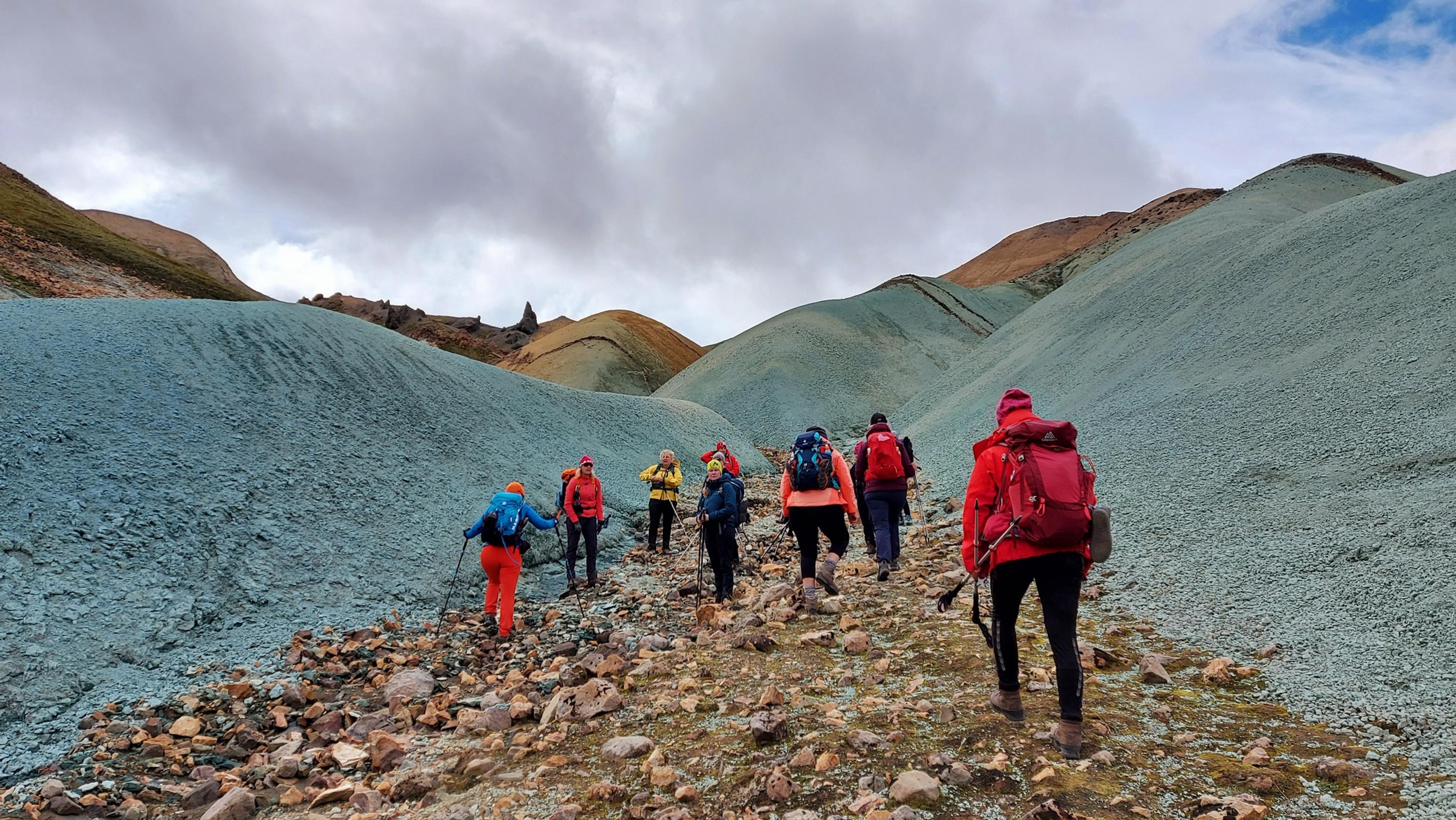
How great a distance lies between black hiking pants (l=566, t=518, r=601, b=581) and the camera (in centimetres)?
1200

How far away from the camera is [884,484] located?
381 inches

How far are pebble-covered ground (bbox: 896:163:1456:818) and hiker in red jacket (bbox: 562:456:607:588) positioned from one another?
800 centimetres

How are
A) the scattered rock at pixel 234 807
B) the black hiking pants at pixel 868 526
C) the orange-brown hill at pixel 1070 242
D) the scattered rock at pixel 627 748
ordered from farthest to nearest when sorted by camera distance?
1. the orange-brown hill at pixel 1070 242
2. the black hiking pants at pixel 868 526
3. the scattered rock at pixel 627 748
4. the scattered rock at pixel 234 807

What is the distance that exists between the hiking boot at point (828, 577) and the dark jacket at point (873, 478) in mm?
1431

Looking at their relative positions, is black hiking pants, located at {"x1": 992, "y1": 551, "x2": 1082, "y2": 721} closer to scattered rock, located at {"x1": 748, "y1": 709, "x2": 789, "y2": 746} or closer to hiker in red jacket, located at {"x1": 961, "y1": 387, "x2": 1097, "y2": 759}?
hiker in red jacket, located at {"x1": 961, "y1": 387, "x2": 1097, "y2": 759}

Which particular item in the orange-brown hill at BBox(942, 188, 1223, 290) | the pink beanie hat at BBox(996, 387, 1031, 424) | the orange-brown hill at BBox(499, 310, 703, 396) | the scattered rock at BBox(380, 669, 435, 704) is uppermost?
the orange-brown hill at BBox(942, 188, 1223, 290)

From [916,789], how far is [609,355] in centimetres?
6710

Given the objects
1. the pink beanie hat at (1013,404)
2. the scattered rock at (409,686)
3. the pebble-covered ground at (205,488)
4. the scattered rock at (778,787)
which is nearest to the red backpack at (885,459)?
the pink beanie hat at (1013,404)

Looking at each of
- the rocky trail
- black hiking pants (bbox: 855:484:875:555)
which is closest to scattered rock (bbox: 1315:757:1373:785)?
the rocky trail

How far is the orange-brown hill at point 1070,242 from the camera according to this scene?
80.6 metres

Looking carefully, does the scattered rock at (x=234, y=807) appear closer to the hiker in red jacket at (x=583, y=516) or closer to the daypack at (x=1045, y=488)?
the daypack at (x=1045, y=488)

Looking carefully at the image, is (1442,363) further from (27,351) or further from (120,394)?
(27,351)

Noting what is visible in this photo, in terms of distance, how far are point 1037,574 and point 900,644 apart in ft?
9.40

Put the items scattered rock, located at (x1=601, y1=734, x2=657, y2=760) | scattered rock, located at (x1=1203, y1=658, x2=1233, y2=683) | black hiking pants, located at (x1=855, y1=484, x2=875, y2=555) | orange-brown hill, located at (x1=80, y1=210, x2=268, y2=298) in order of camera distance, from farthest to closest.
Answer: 1. orange-brown hill, located at (x1=80, y1=210, x2=268, y2=298)
2. black hiking pants, located at (x1=855, y1=484, x2=875, y2=555)
3. scattered rock, located at (x1=1203, y1=658, x2=1233, y2=683)
4. scattered rock, located at (x1=601, y1=734, x2=657, y2=760)
